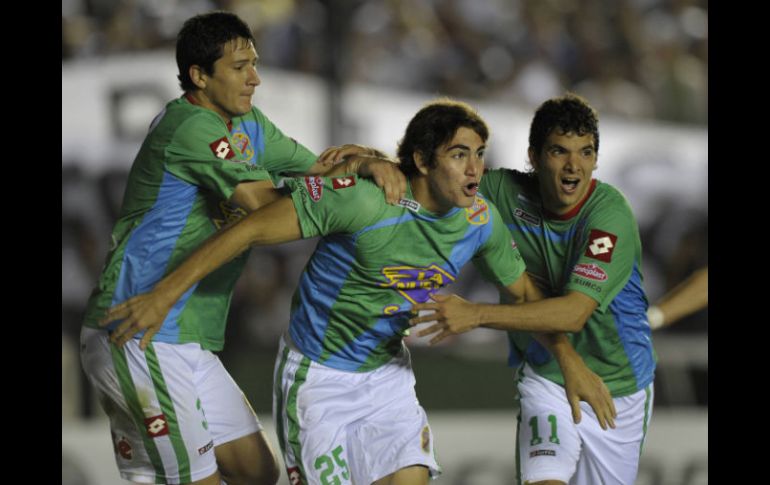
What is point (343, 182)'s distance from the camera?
404 centimetres

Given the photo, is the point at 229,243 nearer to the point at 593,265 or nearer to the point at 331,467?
the point at 331,467

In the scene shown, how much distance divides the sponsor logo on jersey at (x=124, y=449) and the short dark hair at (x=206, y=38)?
148 cm

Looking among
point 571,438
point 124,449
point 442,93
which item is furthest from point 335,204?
point 442,93

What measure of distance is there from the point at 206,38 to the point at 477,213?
128 cm

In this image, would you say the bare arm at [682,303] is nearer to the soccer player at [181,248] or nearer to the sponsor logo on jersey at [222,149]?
the soccer player at [181,248]

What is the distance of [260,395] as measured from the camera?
8.67 meters

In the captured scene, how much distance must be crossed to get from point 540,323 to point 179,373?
4.81ft

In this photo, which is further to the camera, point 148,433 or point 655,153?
point 655,153

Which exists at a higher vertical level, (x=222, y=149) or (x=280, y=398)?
(x=222, y=149)

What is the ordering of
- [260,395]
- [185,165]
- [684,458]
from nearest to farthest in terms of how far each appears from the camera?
[185,165] → [684,458] → [260,395]

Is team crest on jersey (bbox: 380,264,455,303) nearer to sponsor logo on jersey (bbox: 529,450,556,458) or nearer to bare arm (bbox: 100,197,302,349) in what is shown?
bare arm (bbox: 100,197,302,349)
